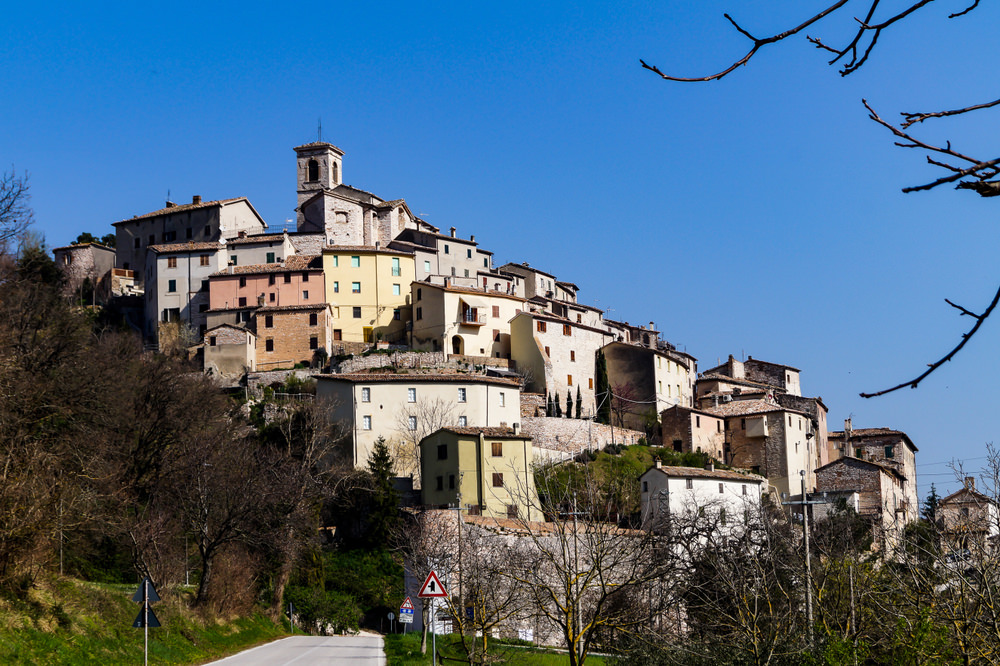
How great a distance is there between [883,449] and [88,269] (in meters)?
68.0

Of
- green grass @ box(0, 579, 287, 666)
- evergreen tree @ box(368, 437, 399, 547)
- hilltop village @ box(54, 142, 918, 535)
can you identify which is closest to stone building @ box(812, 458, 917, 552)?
hilltop village @ box(54, 142, 918, 535)

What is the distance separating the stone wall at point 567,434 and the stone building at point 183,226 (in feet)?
109

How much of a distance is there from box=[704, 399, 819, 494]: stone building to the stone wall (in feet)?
31.9

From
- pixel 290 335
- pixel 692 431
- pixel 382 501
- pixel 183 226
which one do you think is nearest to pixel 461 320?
pixel 290 335

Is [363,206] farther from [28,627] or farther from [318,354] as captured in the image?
[28,627]

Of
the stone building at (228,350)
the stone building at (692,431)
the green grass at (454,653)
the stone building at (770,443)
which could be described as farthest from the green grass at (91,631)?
the stone building at (770,443)

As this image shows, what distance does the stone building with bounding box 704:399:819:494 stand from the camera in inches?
2874

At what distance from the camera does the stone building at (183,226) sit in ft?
287

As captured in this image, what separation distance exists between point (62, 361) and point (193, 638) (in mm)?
12592

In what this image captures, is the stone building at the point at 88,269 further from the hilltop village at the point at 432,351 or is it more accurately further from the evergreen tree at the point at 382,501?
the evergreen tree at the point at 382,501

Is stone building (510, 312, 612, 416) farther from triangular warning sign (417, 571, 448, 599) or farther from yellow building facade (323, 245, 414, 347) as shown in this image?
triangular warning sign (417, 571, 448, 599)

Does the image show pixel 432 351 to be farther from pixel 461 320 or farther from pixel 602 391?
pixel 602 391

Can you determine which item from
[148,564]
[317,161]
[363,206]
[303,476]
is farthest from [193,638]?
[317,161]

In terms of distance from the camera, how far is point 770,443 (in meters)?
73.3
